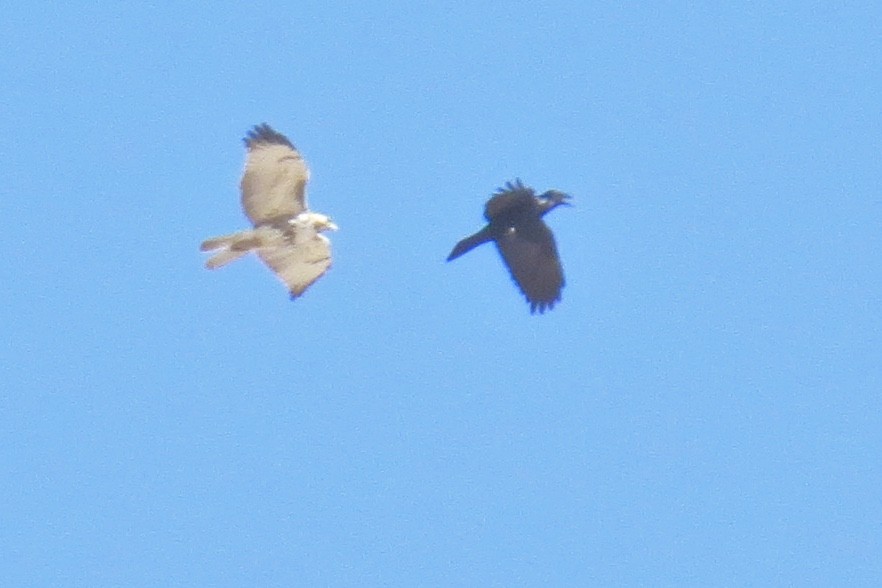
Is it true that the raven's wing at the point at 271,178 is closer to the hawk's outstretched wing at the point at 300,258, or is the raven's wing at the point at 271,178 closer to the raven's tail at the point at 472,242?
the hawk's outstretched wing at the point at 300,258

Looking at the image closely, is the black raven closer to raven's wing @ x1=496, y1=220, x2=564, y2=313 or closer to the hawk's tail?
raven's wing @ x1=496, y1=220, x2=564, y2=313

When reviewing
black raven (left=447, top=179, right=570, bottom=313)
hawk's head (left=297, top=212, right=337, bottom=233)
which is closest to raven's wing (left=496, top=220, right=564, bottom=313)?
black raven (left=447, top=179, right=570, bottom=313)

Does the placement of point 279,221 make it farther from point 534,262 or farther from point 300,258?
point 534,262

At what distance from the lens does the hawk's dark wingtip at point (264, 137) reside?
52.7ft

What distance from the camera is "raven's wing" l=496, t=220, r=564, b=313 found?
52.1 ft

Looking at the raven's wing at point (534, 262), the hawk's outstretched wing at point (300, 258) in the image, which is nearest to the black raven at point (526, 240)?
the raven's wing at point (534, 262)

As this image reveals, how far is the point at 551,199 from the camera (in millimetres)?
15984

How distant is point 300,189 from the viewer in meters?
16.2

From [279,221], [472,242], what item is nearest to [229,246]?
[279,221]

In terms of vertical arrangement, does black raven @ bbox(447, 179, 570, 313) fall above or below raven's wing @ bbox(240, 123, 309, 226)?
below

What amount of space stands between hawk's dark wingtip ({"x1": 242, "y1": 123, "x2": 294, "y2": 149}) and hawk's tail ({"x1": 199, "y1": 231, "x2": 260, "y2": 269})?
0.93 m

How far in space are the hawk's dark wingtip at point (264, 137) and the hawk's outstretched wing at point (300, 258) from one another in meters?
0.92

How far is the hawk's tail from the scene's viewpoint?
15531 millimetres

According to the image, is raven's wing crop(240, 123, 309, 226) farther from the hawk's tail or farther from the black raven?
the black raven
